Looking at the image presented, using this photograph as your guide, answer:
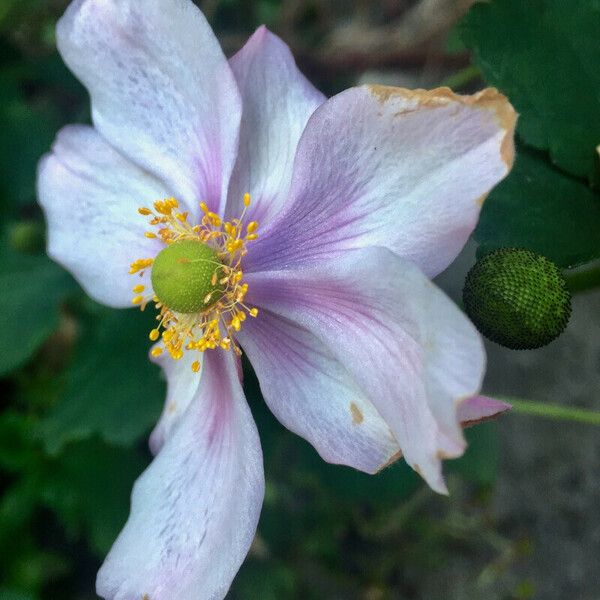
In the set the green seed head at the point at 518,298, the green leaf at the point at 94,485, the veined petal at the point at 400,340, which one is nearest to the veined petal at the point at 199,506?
the veined petal at the point at 400,340

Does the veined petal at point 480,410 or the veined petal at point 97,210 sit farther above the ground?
the veined petal at point 97,210

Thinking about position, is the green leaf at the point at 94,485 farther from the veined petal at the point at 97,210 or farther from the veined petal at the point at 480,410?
the veined petal at the point at 480,410

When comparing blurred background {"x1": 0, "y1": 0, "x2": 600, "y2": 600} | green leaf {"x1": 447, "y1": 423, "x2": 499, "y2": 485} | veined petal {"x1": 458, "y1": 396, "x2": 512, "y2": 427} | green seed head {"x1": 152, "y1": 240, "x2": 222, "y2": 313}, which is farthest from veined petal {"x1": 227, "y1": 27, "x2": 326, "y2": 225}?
green leaf {"x1": 447, "y1": 423, "x2": 499, "y2": 485}

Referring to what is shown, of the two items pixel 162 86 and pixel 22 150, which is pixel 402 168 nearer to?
pixel 162 86

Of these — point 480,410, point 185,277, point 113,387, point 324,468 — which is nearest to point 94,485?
point 113,387

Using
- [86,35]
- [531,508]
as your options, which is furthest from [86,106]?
[531,508]

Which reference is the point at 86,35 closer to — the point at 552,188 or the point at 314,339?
the point at 314,339

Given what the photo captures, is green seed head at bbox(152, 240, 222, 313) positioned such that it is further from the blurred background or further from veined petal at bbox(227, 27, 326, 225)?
the blurred background
